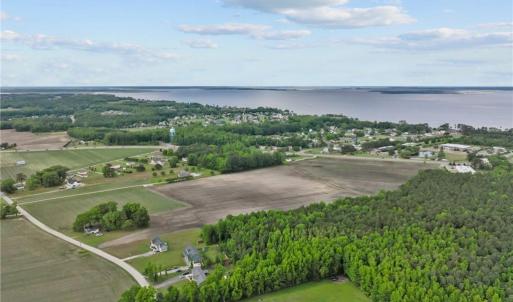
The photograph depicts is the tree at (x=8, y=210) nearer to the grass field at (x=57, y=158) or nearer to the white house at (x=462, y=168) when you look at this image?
the grass field at (x=57, y=158)

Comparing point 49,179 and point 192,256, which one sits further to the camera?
point 49,179

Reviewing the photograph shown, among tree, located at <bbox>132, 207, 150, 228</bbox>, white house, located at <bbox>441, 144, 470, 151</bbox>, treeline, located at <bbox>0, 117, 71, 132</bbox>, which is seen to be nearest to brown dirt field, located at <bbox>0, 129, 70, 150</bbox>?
treeline, located at <bbox>0, 117, 71, 132</bbox>

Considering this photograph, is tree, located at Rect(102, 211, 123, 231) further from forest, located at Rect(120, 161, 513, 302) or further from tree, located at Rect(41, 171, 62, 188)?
tree, located at Rect(41, 171, 62, 188)

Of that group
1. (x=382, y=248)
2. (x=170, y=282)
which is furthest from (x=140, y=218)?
(x=382, y=248)

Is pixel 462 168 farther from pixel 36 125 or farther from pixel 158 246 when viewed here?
pixel 36 125

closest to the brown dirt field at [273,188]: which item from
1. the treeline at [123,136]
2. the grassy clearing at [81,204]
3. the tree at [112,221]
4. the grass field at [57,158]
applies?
the grassy clearing at [81,204]

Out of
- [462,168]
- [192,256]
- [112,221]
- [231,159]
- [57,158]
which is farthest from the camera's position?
[57,158]

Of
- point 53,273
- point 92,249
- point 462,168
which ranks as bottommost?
point 53,273
